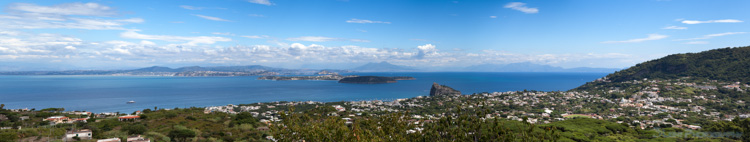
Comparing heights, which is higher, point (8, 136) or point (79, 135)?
point (8, 136)

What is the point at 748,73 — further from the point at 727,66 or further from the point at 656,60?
the point at 656,60

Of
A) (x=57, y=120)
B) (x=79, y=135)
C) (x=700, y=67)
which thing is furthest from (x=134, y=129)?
(x=700, y=67)

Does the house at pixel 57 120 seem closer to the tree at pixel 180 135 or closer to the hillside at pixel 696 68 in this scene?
the tree at pixel 180 135

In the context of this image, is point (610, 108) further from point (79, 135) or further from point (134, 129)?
point (79, 135)

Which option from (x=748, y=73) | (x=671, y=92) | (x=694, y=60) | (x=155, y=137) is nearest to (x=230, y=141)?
(x=155, y=137)

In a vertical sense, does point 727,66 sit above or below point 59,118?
above

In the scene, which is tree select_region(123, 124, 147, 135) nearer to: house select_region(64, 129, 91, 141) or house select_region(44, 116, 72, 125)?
house select_region(64, 129, 91, 141)

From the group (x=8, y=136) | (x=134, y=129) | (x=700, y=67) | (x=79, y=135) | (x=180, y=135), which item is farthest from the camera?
(x=700, y=67)

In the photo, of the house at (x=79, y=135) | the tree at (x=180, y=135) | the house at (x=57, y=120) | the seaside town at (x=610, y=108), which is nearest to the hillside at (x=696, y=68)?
the seaside town at (x=610, y=108)
